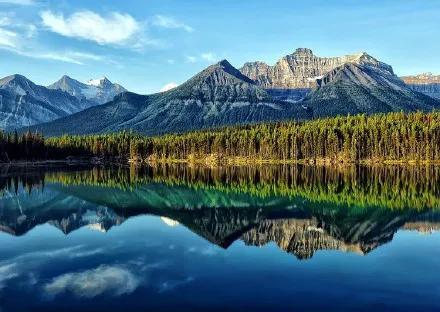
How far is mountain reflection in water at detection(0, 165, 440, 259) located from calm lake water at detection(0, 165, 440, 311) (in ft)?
0.87

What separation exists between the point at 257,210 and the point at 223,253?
97.5 ft

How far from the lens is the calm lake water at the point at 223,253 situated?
3077cm

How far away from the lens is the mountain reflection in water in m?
53.4

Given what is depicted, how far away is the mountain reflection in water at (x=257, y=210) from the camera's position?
53438 millimetres

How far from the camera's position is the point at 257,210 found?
2918 inches

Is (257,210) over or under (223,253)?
over

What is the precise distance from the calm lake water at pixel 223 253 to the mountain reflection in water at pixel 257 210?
265 mm

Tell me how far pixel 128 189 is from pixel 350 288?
3300 inches

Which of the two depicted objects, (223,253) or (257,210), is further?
(257,210)

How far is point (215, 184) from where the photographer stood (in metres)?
121

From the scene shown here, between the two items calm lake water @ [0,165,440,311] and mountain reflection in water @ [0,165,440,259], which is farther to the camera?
mountain reflection in water @ [0,165,440,259]

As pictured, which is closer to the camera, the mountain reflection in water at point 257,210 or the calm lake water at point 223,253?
the calm lake water at point 223,253

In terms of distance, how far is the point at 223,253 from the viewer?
44.9 metres

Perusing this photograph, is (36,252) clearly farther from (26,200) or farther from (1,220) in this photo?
(26,200)
